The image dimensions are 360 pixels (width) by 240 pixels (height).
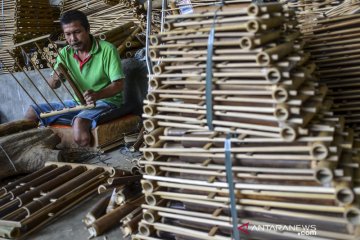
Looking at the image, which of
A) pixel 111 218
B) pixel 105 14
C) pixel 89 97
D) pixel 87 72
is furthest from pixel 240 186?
pixel 105 14

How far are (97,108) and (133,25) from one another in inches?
72.3

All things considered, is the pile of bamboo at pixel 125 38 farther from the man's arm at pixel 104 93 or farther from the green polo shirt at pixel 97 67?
the man's arm at pixel 104 93

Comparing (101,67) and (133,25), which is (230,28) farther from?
(133,25)

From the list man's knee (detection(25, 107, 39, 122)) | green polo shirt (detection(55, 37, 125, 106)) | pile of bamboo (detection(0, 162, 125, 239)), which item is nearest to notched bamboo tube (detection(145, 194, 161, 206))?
pile of bamboo (detection(0, 162, 125, 239))

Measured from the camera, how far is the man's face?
4.61 m

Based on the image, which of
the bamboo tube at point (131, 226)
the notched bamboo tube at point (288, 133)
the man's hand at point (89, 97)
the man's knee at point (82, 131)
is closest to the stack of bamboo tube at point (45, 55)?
the man's knee at point (82, 131)

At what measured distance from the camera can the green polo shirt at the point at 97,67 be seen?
473 cm

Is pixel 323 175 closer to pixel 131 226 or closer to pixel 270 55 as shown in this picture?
pixel 270 55

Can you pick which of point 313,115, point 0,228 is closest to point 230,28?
point 313,115

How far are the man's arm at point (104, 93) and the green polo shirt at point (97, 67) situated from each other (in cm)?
9

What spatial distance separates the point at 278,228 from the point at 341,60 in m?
1.43

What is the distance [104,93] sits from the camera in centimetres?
452

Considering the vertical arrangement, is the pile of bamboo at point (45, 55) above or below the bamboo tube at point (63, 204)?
above

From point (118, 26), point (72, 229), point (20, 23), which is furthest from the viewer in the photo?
point (20, 23)
